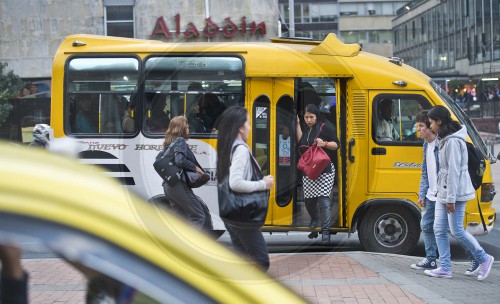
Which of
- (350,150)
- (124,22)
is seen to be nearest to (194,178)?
(350,150)

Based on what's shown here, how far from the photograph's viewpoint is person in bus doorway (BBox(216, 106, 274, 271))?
594cm

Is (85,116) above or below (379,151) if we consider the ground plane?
above

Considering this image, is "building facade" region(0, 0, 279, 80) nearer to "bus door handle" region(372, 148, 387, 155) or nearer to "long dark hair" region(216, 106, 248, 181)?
"bus door handle" region(372, 148, 387, 155)

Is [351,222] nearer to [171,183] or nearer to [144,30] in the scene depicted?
[171,183]

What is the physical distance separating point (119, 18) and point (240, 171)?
21.1 m

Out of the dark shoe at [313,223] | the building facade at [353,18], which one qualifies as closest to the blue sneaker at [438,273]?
the dark shoe at [313,223]

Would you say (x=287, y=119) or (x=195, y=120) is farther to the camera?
(x=195, y=120)

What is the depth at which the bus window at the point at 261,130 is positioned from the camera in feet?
35.0

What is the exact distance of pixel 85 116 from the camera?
36.5 ft

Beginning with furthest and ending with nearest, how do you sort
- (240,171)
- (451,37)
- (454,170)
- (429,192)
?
(451,37) → (429,192) → (454,170) → (240,171)

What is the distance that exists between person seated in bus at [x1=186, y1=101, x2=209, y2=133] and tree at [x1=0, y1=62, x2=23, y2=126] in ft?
46.9

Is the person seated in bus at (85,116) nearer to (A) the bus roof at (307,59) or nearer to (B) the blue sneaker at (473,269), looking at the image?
(A) the bus roof at (307,59)

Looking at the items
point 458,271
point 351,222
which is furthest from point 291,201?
point 458,271

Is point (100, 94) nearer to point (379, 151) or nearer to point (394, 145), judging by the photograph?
point (379, 151)
